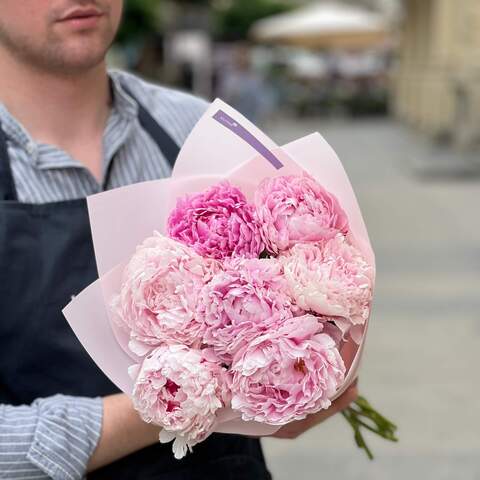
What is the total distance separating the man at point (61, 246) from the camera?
1.54 m

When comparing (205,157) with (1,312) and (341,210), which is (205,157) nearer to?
(341,210)

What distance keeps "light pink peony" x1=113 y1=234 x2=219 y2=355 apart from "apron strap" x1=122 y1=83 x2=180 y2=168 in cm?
51

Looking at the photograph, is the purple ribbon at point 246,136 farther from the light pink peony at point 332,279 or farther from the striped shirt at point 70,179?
the striped shirt at point 70,179

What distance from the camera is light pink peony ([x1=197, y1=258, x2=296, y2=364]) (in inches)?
52.9

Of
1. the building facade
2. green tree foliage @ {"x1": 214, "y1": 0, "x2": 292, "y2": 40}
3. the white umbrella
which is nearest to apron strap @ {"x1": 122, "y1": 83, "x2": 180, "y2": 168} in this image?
the building facade

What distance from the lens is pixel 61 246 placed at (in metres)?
1.60

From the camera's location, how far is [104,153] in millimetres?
1836

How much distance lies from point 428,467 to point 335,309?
3.33 metres

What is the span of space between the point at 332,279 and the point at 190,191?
0.29 m

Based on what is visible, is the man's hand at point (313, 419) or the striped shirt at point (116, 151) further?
the striped shirt at point (116, 151)

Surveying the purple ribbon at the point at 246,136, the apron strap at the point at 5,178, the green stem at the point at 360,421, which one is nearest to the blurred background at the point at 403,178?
the green stem at the point at 360,421

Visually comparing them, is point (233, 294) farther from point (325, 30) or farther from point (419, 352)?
point (325, 30)

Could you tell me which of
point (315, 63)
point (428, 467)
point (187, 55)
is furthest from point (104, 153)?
point (315, 63)

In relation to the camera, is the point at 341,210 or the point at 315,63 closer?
the point at 341,210
